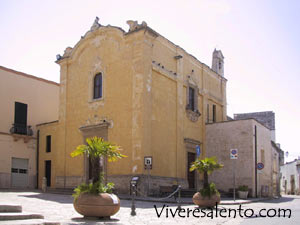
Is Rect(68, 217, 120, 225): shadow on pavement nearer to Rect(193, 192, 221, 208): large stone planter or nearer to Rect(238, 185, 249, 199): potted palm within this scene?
Rect(193, 192, 221, 208): large stone planter

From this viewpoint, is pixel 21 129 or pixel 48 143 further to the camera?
pixel 21 129

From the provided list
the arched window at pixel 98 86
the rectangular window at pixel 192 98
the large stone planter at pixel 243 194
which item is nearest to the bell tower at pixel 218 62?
the rectangular window at pixel 192 98

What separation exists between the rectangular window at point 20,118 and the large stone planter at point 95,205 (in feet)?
69.4

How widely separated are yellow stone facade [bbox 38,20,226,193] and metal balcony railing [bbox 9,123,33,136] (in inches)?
91.4

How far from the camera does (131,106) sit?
2306 cm

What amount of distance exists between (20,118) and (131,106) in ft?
39.4

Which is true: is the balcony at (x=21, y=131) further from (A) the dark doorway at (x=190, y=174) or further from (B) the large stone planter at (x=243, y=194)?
(B) the large stone planter at (x=243, y=194)

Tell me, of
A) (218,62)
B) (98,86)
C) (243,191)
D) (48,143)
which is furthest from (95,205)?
(218,62)

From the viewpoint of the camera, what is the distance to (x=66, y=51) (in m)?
28.2

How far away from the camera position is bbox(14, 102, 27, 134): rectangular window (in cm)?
3050

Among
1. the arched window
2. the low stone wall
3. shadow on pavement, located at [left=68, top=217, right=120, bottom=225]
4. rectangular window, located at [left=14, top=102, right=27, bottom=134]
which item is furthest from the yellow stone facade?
shadow on pavement, located at [left=68, top=217, right=120, bottom=225]

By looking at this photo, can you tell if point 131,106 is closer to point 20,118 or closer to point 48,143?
point 48,143

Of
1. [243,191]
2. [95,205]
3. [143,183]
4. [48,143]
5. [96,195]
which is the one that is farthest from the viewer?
[48,143]

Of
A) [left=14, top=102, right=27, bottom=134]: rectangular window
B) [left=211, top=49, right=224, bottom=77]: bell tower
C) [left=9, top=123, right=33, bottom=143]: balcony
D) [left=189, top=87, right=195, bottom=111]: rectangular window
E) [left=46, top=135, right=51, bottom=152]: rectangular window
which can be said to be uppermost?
[left=211, top=49, right=224, bottom=77]: bell tower
